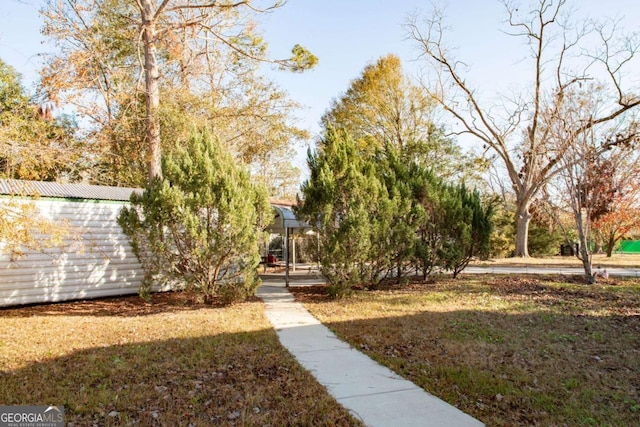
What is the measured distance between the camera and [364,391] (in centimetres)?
382

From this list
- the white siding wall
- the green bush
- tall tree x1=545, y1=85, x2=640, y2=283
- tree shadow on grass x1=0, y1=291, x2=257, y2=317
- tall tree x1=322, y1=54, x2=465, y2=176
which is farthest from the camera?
tall tree x1=322, y1=54, x2=465, y2=176

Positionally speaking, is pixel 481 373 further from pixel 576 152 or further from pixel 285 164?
pixel 285 164

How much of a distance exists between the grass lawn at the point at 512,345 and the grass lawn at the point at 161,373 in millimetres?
1297

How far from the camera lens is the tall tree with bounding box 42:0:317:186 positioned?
34.7 feet

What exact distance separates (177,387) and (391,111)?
21.6 metres

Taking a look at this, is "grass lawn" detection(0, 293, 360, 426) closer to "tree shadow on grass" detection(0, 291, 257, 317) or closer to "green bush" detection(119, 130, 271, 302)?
"tree shadow on grass" detection(0, 291, 257, 317)

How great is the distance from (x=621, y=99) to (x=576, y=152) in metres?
9.67

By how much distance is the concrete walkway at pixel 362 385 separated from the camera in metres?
3.25

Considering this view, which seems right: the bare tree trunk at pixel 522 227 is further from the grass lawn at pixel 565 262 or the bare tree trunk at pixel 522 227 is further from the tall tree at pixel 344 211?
the tall tree at pixel 344 211

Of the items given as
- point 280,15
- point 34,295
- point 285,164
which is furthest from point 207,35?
point 285,164

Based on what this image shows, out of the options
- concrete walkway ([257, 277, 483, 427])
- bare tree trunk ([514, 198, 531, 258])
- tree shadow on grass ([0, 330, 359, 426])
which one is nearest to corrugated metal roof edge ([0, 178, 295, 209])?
concrete walkway ([257, 277, 483, 427])

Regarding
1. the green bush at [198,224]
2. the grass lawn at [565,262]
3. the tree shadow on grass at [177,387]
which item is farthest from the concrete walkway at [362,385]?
the grass lawn at [565,262]

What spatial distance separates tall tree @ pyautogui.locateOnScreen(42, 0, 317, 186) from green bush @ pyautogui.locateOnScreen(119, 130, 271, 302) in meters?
3.58

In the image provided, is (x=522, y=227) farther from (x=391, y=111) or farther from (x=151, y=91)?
(x=151, y=91)
